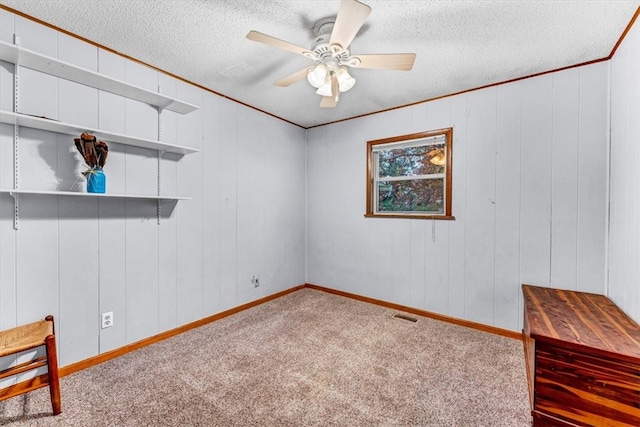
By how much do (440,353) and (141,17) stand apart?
322cm

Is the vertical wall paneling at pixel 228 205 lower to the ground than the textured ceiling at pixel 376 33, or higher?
lower

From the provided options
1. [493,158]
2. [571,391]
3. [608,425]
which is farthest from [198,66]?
[608,425]

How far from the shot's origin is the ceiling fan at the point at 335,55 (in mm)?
1580

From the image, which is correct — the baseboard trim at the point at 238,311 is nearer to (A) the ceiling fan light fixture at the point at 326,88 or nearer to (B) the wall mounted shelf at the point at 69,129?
(B) the wall mounted shelf at the point at 69,129

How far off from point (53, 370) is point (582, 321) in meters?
3.08

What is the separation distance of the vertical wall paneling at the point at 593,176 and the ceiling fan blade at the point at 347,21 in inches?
82.6

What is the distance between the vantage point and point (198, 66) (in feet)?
8.02

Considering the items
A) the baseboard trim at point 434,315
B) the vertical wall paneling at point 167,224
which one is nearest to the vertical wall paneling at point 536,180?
the baseboard trim at point 434,315

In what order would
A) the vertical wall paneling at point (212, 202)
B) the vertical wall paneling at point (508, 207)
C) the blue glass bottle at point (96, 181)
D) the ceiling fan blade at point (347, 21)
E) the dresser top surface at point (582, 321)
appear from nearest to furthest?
the ceiling fan blade at point (347, 21), the dresser top surface at point (582, 321), the blue glass bottle at point (96, 181), the vertical wall paneling at point (508, 207), the vertical wall paneling at point (212, 202)

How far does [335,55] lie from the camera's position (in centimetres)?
185

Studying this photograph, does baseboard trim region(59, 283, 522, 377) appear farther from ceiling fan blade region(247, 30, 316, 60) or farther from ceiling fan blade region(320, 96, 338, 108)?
ceiling fan blade region(247, 30, 316, 60)

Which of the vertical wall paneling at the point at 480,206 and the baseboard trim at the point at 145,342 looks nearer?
the baseboard trim at the point at 145,342

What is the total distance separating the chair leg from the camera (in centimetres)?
158

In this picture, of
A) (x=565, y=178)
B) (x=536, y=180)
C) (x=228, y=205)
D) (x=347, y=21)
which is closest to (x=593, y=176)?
(x=565, y=178)
